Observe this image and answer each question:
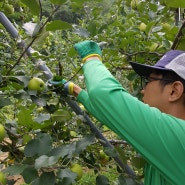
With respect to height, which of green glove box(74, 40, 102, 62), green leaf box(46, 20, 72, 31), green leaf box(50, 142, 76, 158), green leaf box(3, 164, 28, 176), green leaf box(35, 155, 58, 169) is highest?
green leaf box(46, 20, 72, 31)

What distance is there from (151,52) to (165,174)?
2.39ft

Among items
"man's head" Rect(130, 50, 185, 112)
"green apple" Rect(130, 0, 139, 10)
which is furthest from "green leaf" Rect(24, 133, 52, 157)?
"green apple" Rect(130, 0, 139, 10)

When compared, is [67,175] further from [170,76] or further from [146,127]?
[170,76]

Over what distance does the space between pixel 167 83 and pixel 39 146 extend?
408 mm

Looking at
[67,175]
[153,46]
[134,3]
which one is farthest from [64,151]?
[134,3]

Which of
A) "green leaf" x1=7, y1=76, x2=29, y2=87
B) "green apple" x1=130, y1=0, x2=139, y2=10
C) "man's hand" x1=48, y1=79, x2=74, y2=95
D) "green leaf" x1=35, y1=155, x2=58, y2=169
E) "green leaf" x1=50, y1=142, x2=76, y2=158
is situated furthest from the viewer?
"green apple" x1=130, y1=0, x2=139, y2=10

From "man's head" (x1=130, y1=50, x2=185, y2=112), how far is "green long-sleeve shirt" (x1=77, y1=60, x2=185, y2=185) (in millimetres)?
114

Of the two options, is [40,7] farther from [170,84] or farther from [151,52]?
[151,52]

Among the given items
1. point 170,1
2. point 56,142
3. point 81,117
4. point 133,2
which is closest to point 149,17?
point 133,2

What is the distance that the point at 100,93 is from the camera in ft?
2.96

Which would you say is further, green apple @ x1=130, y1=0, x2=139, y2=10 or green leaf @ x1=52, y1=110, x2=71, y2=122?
green apple @ x1=130, y1=0, x2=139, y2=10

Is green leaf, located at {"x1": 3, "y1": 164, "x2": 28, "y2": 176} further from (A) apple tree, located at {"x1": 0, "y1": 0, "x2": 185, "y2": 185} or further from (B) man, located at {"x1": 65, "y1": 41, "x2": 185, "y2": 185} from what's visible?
(B) man, located at {"x1": 65, "y1": 41, "x2": 185, "y2": 185}

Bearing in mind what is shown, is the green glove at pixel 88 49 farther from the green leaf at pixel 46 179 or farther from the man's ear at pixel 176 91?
the green leaf at pixel 46 179

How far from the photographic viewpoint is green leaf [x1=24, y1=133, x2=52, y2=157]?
3.17 feet
